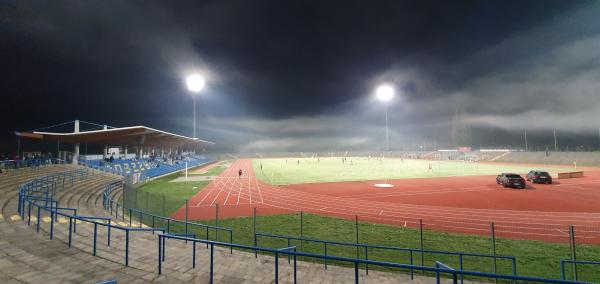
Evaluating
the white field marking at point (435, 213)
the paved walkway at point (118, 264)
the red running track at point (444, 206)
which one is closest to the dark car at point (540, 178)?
the red running track at point (444, 206)

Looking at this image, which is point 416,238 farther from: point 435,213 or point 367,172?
point 367,172

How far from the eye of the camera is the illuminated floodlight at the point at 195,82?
39.5 metres

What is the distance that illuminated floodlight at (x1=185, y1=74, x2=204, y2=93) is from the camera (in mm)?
39528

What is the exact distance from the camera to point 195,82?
39.8 meters

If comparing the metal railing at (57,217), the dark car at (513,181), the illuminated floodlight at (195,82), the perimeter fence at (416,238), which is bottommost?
the perimeter fence at (416,238)

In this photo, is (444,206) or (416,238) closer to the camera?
(416,238)

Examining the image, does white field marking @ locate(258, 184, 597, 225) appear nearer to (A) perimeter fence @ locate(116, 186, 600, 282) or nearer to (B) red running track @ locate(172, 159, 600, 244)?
(B) red running track @ locate(172, 159, 600, 244)

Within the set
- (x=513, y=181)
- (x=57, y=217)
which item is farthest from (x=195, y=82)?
(x=513, y=181)

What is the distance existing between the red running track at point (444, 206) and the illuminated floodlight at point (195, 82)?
18.9 metres

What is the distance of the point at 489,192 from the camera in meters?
26.9

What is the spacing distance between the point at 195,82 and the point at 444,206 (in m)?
36.9

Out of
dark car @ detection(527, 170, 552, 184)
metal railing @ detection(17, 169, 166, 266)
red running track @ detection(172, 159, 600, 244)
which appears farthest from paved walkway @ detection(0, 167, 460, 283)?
dark car @ detection(527, 170, 552, 184)

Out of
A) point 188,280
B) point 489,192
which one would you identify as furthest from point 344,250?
point 489,192

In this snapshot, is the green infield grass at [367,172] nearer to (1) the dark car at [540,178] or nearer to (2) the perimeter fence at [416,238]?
(1) the dark car at [540,178]
